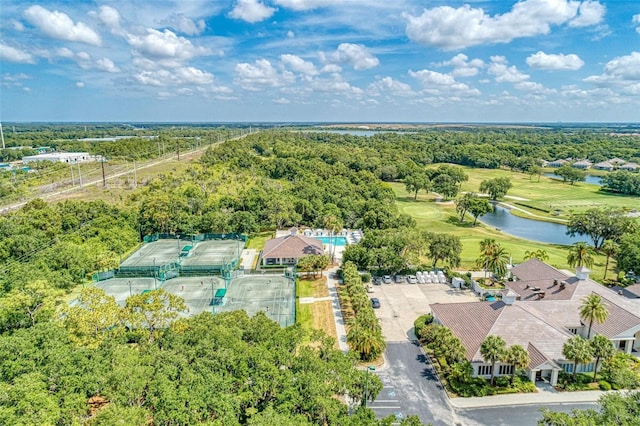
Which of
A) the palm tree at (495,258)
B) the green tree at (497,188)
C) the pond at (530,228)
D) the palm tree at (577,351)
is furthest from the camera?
the green tree at (497,188)

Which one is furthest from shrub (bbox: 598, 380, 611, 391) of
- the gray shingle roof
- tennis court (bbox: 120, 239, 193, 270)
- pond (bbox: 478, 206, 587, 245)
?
tennis court (bbox: 120, 239, 193, 270)

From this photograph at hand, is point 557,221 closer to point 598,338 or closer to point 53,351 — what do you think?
point 598,338

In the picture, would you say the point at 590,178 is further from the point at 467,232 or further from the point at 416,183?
the point at 467,232

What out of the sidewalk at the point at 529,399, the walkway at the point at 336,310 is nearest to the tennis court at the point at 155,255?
the walkway at the point at 336,310

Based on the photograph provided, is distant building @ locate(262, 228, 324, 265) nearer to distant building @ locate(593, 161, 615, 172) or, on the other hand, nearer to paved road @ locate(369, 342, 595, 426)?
paved road @ locate(369, 342, 595, 426)

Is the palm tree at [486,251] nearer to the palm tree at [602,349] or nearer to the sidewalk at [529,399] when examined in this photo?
the palm tree at [602,349]

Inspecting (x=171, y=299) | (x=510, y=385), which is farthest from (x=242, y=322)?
(x=510, y=385)
